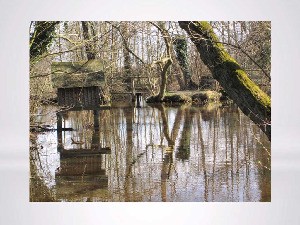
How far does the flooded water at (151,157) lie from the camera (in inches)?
266

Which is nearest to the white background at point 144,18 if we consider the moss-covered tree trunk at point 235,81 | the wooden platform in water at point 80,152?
the moss-covered tree trunk at point 235,81

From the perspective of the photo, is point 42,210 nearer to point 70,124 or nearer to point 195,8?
point 195,8

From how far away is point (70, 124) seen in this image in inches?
404

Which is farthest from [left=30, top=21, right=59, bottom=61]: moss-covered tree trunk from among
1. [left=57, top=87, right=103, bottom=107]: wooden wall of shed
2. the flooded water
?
the flooded water

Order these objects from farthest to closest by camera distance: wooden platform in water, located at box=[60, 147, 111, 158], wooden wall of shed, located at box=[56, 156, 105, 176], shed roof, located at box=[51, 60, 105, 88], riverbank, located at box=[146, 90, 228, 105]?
riverbank, located at box=[146, 90, 228, 105]
wooden platform in water, located at box=[60, 147, 111, 158]
shed roof, located at box=[51, 60, 105, 88]
wooden wall of shed, located at box=[56, 156, 105, 176]

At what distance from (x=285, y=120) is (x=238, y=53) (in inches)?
80.2

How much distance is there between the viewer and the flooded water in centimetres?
675

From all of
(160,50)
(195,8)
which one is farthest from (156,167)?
(195,8)

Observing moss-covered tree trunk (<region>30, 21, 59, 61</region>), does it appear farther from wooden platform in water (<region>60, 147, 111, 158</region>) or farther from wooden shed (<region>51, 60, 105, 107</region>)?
wooden platform in water (<region>60, 147, 111, 158</region>)

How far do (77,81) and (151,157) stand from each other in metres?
1.72

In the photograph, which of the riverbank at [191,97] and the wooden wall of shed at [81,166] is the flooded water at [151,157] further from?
the riverbank at [191,97]

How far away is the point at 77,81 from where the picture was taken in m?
8.45

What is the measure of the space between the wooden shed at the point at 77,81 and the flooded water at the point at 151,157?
0.59 metres

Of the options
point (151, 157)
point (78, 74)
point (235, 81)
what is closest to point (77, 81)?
point (78, 74)
